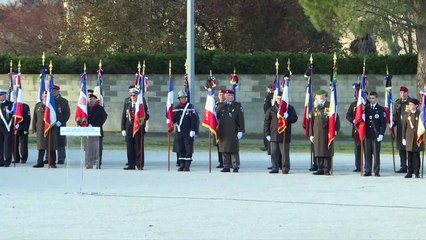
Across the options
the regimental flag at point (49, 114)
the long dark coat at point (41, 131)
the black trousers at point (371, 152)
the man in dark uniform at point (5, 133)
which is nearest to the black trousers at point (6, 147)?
the man in dark uniform at point (5, 133)

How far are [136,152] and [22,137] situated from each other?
9.84 feet

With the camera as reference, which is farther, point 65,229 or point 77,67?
point 77,67

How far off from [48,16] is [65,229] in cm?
3079

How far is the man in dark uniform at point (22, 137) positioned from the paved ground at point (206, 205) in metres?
1.83

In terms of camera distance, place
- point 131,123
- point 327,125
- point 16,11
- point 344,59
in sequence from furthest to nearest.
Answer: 1. point 16,11
2. point 344,59
3. point 131,123
4. point 327,125

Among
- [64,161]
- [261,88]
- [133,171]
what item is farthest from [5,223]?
[261,88]

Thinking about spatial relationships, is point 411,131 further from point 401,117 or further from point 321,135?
point 321,135

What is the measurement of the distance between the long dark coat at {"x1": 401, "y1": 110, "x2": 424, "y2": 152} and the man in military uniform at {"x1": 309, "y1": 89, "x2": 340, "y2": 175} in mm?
1360

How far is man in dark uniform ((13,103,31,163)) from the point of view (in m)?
21.5

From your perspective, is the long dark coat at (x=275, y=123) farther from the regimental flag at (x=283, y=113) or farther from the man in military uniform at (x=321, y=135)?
the man in military uniform at (x=321, y=135)

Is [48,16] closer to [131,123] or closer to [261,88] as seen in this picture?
[261,88]

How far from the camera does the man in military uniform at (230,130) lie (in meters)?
19.9

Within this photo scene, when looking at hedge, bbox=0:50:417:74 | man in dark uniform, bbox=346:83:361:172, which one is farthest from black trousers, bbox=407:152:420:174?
hedge, bbox=0:50:417:74

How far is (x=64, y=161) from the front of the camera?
21.7 metres
